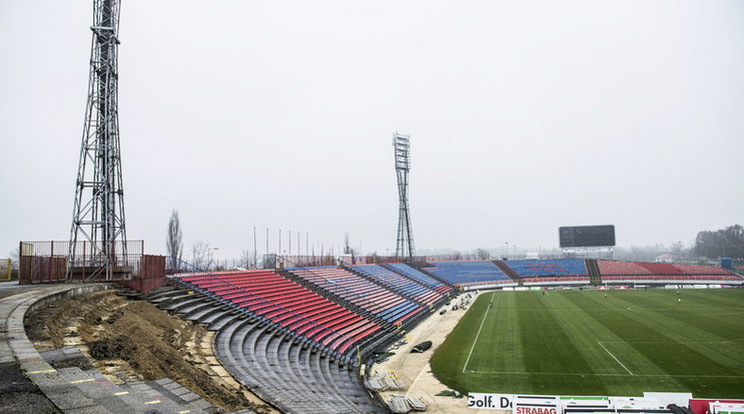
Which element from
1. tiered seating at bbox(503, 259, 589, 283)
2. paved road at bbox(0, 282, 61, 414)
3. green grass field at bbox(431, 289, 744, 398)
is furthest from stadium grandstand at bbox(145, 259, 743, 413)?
tiered seating at bbox(503, 259, 589, 283)

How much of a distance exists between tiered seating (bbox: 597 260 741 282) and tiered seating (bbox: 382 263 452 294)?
32.5 m

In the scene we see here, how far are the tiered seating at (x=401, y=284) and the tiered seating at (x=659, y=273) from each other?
A: 3959 centimetres

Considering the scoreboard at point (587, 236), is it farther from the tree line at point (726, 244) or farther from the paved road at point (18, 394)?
the paved road at point (18, 394)

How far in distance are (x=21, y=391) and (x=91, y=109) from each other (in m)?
18.9

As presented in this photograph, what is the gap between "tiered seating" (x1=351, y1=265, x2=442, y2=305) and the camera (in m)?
46.7

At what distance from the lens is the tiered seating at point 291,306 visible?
23234 millimetres

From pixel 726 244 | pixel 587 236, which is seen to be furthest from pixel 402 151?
pixel 726 244

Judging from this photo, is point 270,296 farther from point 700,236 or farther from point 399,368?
point 700,236

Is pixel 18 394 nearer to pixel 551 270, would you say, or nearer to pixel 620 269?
pixel 551 270

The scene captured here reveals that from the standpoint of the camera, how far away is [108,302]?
15.6 meters

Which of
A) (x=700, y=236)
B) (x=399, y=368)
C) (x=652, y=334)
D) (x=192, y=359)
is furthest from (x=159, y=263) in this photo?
(x=700, y=236)

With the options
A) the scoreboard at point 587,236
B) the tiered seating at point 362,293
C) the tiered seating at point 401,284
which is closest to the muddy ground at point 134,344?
the tiered seating at point 362,293

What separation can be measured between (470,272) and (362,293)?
40.4m

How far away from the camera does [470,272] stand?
2938 inches
